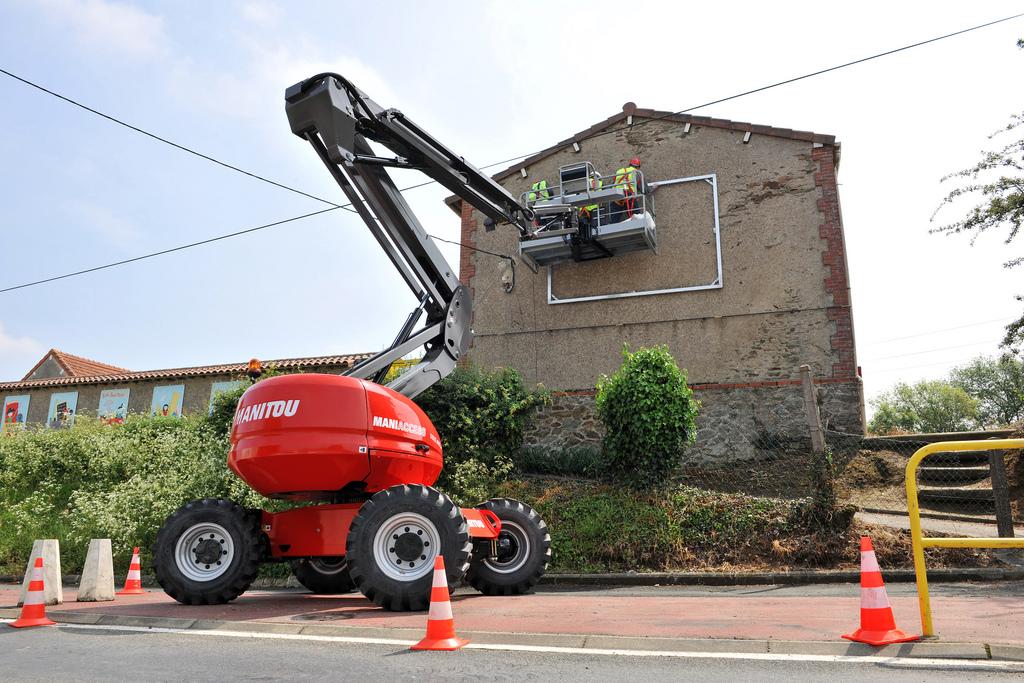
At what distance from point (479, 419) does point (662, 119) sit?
8.64 m

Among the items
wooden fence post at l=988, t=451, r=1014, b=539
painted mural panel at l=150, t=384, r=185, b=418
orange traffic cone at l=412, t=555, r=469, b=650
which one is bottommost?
orange traffic cone at l=412, t=555, r=469, b=650

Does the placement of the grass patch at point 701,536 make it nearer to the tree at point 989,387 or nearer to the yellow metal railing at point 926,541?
the yellow metal railing at point 926,541

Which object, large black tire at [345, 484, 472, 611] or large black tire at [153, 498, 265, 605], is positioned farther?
large black tire at [153, 498, 265, 605]

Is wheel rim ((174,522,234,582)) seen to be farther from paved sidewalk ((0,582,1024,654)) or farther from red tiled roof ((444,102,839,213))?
red tiled roof ((444,102,839,213))

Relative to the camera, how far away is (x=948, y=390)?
59.4 metres

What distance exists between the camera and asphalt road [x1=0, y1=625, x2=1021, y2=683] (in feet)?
11.4

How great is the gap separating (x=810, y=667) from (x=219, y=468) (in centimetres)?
1017

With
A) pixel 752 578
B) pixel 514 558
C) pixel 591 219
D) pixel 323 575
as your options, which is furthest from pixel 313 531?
pixel 591 219

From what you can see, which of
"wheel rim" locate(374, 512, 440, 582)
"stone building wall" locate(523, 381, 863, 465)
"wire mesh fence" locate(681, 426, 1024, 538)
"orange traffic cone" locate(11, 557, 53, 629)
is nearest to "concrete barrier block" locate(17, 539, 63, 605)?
"orange traffic cone" locate(11, 557, 53, 629)

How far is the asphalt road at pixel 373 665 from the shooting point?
348 cm

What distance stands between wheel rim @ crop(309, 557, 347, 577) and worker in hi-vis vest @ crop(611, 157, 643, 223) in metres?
9.94

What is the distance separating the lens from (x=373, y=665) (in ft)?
12.6

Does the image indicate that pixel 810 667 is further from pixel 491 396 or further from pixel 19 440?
pixel 19 440

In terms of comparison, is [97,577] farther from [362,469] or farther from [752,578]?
[752,578]
